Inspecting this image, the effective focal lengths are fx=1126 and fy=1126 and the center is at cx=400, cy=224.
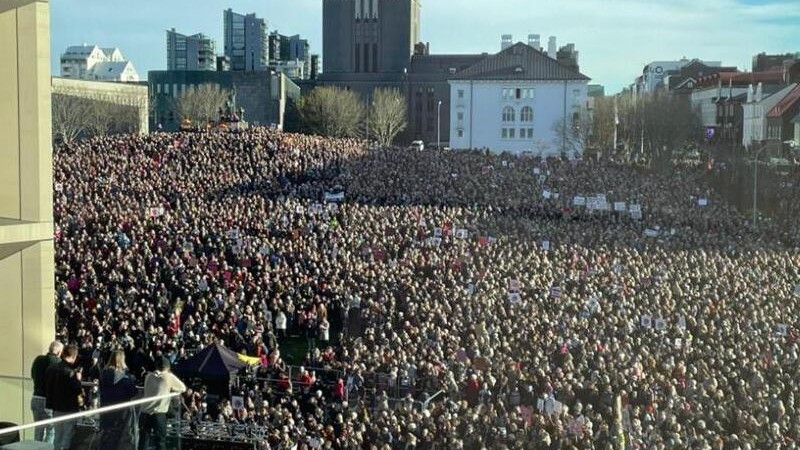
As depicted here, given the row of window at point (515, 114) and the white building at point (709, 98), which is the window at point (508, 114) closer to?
the row of window at point (515, 114)

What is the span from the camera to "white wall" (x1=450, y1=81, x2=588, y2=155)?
233 ft

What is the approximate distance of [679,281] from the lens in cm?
2408

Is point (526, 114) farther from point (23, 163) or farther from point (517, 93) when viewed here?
point (23, 163)

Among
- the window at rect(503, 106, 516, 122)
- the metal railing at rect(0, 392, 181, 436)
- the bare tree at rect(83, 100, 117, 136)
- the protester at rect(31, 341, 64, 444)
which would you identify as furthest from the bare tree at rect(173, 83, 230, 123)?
the metal railing at rect(0, 392, 181, 436)

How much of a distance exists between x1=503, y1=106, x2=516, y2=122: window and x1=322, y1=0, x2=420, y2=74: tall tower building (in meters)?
22.6

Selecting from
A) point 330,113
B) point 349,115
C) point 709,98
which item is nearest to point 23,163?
point 330,113

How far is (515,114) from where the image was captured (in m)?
71.5

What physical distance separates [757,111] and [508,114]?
1587 cm

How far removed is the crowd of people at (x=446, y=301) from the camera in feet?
48.7

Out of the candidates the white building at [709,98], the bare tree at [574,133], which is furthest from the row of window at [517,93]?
the white building at [709,98]

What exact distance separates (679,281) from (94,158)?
81.8 ft

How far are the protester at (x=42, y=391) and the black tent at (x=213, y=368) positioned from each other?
372 inches

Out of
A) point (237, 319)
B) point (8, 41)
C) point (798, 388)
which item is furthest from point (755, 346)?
point (8, 41)

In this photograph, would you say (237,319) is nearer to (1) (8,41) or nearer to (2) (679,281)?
(2) (679,281)
